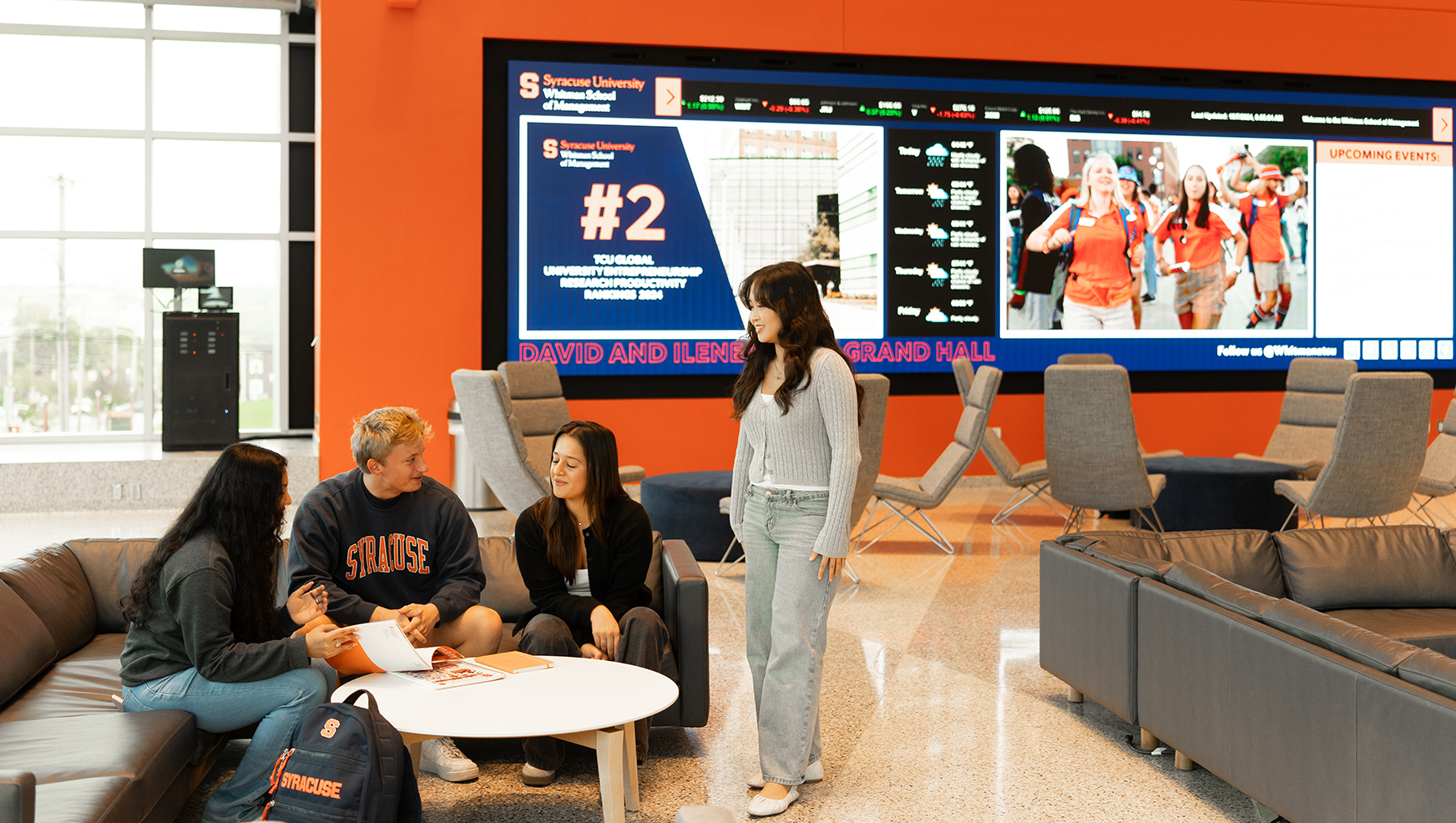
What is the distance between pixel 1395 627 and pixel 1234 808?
3.59ft

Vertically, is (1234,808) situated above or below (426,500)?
below

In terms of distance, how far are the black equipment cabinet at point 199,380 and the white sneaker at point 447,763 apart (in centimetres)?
610

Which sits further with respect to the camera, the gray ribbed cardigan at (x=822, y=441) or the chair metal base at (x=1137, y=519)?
the chair metal base at (x=1137, y=519)

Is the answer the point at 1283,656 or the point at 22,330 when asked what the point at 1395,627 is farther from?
the point at 22,330

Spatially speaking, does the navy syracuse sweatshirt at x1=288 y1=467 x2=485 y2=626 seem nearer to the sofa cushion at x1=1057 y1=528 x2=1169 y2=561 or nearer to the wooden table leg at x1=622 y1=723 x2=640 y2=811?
the wooden table leg at x1=622 y1=723 x2=640 y2=811

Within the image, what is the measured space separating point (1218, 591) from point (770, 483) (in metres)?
1.23

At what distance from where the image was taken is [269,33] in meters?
10.0

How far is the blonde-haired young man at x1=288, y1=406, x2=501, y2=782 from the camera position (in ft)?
9.89

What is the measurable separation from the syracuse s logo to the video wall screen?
0.5 inches

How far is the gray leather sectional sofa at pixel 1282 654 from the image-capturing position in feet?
7.32

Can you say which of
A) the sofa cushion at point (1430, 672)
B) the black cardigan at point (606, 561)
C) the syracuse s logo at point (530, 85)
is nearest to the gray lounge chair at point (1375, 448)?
the sofa cushion at point (1430, 672)

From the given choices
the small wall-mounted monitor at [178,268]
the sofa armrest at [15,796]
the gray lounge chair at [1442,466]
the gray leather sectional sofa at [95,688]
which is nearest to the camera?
the sofa armrest at [15,796]

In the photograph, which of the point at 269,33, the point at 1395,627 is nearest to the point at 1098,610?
the point at 1395,627

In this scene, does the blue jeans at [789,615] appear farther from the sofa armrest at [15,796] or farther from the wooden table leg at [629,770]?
the sofa armrest at [15,796]
